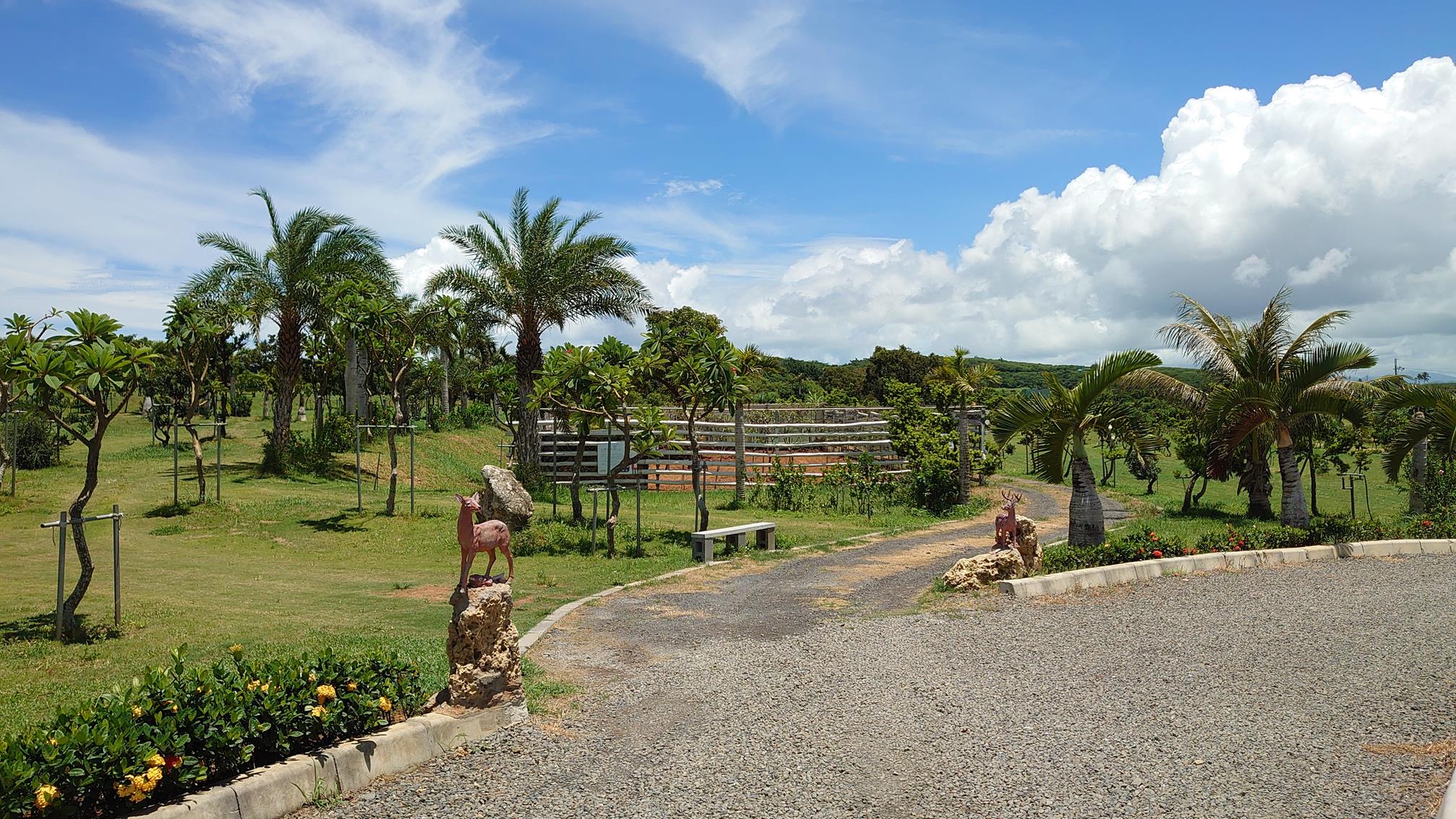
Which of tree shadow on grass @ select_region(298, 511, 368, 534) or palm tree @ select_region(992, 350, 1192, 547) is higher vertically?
palm tree @ select_region(992, 350, 1192, 547)

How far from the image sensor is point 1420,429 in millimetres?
17672

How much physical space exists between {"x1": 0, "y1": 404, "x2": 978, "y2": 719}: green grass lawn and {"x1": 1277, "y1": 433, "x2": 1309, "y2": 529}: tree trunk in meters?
7.62

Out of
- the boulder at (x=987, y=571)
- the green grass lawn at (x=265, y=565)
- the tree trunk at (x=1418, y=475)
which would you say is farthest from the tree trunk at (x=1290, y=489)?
the green grass lawn at (x=265, y=565)

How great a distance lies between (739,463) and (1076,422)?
13.7 m

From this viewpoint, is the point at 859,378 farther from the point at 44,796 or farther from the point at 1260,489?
the point at 44,796

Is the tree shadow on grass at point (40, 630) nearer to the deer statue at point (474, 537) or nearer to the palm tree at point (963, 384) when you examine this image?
the deer statue at point (474, 537)

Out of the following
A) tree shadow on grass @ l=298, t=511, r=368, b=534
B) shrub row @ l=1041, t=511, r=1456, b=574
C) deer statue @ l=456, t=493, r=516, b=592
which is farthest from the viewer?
tree shadow on grass @ l=298, t=511, r=368, b=534

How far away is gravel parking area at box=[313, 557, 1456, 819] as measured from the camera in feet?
18.1

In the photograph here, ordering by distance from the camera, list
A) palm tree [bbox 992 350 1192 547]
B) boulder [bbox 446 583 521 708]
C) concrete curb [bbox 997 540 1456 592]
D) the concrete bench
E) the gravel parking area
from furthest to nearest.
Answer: the concrete bench < palm tree [bbox 992 350 1192 547] < concrete curb [bbox 997 540 1456 592] < boulder [bbox 446 583 521 708] < the gravel parking area

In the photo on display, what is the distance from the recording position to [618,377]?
55.3 feet

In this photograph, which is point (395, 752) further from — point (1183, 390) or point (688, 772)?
point (1183, 390)

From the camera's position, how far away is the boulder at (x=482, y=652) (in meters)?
6.77

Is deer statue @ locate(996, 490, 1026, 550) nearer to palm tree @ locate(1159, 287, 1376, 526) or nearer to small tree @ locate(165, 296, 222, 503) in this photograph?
palm tree @ locate(1159, 287, 1376, 526)

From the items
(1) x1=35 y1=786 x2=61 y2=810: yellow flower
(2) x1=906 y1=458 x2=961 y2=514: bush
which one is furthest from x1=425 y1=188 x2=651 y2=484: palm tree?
(1) x1=35 y1=786 x2=61 y2=810: yellow flower
